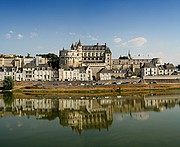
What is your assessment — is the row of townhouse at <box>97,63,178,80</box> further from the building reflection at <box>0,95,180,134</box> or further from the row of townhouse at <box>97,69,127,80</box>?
the building reflection at <box>0,95,180,134</box>

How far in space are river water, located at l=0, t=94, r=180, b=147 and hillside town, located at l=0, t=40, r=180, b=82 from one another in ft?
67.5

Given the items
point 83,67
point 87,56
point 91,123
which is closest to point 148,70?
point 83,67

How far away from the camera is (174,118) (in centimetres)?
2325

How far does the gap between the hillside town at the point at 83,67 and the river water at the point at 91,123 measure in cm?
2057

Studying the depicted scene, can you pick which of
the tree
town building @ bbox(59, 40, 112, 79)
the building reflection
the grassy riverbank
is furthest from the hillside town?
the building reflection

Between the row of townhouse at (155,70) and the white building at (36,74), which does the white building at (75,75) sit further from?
the row of townhouse at (155,70)

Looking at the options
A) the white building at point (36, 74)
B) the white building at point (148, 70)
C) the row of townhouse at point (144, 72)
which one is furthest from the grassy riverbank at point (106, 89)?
the white building at point (148, 70)

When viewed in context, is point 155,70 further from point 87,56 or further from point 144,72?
point 87,56

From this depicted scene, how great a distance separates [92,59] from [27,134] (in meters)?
49.6

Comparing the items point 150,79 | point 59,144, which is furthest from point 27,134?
point 150,79

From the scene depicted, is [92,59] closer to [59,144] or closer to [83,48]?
[83,48]

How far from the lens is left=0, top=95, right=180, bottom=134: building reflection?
22797mm

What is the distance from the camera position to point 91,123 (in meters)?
22.4

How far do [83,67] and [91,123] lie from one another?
33509mm
